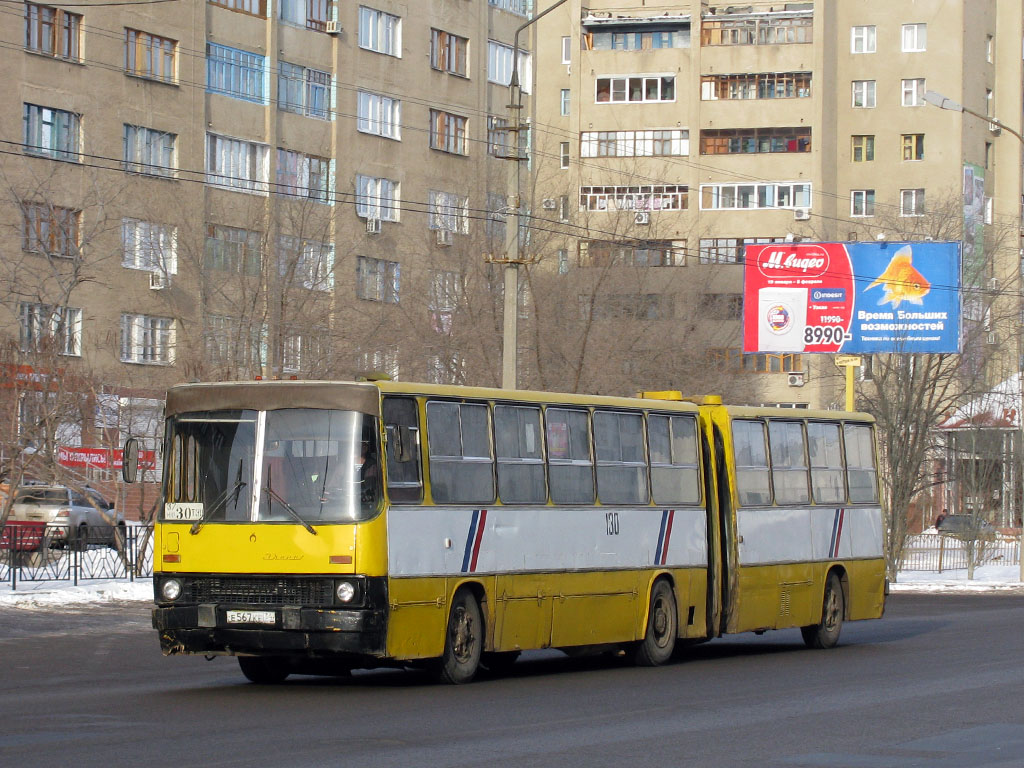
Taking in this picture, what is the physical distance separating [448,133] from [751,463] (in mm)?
42707

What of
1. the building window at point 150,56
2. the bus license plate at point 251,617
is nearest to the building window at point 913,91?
the building window at point 150,56

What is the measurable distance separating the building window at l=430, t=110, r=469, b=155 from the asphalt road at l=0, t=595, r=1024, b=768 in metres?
41.8

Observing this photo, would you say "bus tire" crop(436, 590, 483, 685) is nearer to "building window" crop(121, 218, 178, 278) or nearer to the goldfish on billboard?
the goldfish on billboard

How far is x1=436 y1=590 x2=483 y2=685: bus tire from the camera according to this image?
14742mm

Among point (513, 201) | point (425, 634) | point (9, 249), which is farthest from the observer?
point (9, 249)

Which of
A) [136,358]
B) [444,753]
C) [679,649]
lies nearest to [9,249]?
[136,358]

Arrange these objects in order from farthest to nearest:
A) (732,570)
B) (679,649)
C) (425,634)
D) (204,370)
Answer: (204,370), (679,649), (732,570), (425,634)

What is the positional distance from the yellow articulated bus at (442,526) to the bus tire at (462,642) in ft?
0.07

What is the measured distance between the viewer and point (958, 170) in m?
77.8

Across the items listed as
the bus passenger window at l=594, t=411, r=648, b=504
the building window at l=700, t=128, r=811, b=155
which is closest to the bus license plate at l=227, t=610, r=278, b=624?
the bus passenger window at l=594, t=411, r=648, b=504

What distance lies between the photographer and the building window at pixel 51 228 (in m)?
38.4

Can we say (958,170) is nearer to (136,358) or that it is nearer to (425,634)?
(136,358)

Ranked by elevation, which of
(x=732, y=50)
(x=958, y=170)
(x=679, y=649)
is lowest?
(x=679, y=649)

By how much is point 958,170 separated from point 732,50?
11.3 m
